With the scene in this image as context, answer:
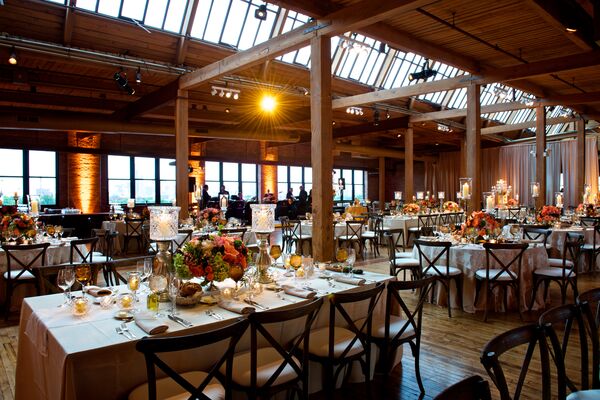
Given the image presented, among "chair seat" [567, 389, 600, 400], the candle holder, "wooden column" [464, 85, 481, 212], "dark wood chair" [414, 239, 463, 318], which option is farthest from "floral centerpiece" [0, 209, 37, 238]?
"wooden column" [464, 85, 481, 212]

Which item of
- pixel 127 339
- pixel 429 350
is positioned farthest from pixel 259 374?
pixel 429 350

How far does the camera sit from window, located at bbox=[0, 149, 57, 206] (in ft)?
42.6

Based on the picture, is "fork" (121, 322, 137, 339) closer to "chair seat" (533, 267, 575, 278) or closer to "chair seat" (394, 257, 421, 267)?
"chair seat" (394, 257, 421, 267)

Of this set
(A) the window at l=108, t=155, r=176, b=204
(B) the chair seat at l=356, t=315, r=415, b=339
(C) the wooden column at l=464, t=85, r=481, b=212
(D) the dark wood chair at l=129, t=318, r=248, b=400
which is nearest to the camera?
(D) the dark wood chair at l=129, t=318, r=248, b=400

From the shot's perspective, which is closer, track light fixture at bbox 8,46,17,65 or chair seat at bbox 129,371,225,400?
chair seat at bbox 129,371,225,400

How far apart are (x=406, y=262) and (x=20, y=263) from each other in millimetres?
4738

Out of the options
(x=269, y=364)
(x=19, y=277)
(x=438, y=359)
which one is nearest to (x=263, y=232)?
(x=269, y=364)

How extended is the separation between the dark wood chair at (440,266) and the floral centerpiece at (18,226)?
5.28 meters

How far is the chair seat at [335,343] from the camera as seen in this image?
2.82 meters

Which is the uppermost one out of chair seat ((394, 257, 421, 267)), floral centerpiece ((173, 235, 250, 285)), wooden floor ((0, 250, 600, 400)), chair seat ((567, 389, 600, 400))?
floral centerpiece ((173, 235, 250, 285))

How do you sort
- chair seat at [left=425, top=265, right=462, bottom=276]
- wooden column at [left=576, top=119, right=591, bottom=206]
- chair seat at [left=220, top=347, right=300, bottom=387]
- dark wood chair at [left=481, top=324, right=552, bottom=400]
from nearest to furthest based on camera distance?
dark wood chair at [left=481, top=324, right=552, bottom=400]
chair seat at [left=220, top=347, right=300, bottom=387]
chair seat at [left=425, top=265, right=462, bottom=276]
wooden column at [left=576, top=119, right=591, bottom=206]

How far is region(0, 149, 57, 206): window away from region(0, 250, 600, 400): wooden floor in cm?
977

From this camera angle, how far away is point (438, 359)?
12.4 ft

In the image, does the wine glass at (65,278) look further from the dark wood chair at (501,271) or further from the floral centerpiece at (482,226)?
the floral centerpiece at (482,226)
